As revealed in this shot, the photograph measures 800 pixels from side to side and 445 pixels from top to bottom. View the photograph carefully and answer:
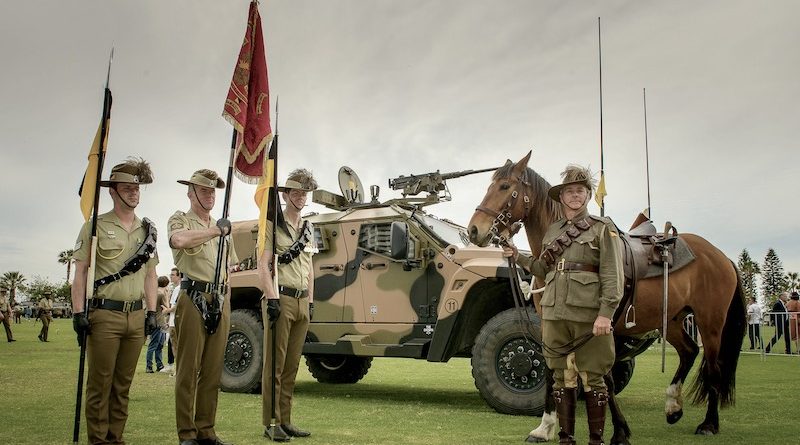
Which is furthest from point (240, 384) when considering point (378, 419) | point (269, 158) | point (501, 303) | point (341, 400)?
point (269, 158)

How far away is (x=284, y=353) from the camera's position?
5.98 meters

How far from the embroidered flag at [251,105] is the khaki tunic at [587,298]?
254 centimetres

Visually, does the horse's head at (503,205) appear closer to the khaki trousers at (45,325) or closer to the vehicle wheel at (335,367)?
the vehicle wheel at (335,367)

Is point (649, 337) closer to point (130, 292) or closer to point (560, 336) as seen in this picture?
point (560, 336)

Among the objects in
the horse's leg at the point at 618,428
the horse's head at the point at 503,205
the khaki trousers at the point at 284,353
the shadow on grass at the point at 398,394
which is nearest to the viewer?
the horse's leg at the point at 618,428

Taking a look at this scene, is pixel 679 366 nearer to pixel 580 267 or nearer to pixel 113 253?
pixel 580 267

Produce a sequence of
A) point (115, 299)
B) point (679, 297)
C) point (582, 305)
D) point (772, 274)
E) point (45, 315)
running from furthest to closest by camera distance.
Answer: point (772, 274), point (45, 315), point (679, 297), point (115, 299), point (582, 305)

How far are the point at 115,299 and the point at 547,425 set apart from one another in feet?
11.2

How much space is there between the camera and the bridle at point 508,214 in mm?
5845

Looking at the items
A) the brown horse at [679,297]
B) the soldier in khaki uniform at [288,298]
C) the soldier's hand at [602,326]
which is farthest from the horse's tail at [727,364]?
the soldier in khaki uniform at [288,298]

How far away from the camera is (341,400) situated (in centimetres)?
892

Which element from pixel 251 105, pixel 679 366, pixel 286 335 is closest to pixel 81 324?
pixel 286 335

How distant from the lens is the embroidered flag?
19.4 feet

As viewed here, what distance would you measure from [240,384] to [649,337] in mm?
4958
